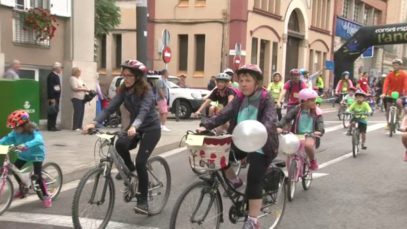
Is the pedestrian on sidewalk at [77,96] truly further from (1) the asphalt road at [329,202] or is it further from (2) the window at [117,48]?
(2) the window at [117,48]

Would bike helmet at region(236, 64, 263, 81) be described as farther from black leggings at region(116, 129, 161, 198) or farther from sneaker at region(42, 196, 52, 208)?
sneaker at region(42, 196, 52, 208)

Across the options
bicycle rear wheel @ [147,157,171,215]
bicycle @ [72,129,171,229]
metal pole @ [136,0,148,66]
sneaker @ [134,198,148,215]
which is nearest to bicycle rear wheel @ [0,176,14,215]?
bicycle @ [72,129,171,229]

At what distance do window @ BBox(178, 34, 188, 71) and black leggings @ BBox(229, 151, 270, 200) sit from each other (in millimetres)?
23573

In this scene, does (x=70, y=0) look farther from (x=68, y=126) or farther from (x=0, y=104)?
(x=0, y=104)

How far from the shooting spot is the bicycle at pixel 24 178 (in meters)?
6.13

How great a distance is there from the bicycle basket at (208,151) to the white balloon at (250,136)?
0.10m

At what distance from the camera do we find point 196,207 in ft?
15.5

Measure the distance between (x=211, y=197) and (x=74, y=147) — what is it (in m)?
6.66

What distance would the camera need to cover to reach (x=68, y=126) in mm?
14055

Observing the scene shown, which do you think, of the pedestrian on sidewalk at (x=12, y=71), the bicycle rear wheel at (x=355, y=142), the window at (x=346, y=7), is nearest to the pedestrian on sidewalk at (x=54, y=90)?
the pedestrian on sidewalk at (x=12, y=71)

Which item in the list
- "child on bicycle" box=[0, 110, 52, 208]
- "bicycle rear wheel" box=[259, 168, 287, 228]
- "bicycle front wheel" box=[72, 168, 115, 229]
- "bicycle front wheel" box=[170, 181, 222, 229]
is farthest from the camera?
"child on bicycle" box=[0, 110, 52, 208]

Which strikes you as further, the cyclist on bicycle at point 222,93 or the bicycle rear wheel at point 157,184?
the cyclist on bicycle at point 222,93

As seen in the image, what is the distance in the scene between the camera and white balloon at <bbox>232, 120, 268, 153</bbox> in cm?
461

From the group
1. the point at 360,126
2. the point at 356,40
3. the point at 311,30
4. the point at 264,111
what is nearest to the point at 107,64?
the point at 311,30
